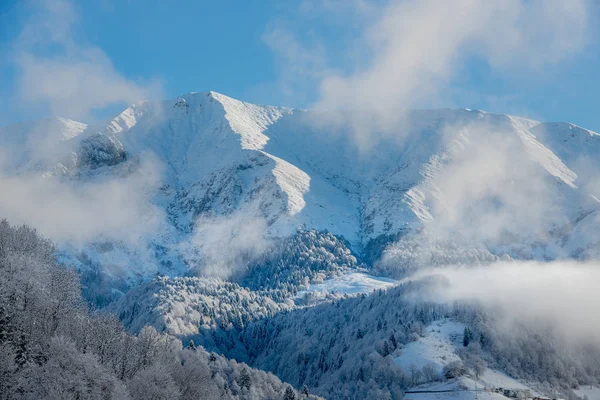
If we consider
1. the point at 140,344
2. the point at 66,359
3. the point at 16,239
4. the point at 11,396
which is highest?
the point at 16,239

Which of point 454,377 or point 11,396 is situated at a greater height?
point 454,377

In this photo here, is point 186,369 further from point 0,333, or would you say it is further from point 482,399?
point 482,399

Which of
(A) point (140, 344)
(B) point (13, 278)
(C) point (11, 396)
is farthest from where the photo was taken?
(A) point (140, 344)

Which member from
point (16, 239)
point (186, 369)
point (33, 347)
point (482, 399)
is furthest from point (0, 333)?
point (482, 399)

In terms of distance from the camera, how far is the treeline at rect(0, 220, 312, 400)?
79.4m

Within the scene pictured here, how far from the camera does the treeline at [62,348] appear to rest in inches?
3127

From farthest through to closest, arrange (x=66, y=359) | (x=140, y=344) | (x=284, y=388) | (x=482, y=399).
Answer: (x=284, y=388) < (x=482, y=399) < (x=140, y=344) < (x=66, y=359)

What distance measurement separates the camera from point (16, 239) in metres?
119

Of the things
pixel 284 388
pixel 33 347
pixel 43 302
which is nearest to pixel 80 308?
pixel 43 302

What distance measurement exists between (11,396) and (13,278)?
20.5 m

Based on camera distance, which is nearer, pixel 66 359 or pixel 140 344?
pixel 66 359

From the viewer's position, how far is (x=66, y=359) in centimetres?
8312

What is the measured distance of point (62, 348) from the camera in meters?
84.4

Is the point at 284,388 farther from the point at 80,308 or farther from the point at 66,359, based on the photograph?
the point at 66,359
